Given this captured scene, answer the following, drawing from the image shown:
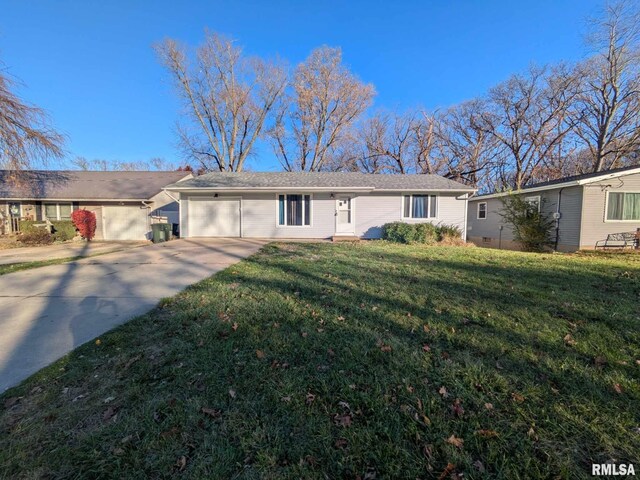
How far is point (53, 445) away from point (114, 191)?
18.9 metres

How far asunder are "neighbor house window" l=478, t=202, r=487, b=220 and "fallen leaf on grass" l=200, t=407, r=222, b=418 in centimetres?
2001

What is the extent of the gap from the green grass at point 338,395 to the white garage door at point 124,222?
608 inches

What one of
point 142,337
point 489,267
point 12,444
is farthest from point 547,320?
point 12,444

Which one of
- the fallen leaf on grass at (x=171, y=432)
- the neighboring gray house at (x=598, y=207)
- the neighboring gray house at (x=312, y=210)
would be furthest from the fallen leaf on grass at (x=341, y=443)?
the neighboring gray house at (x=598, y=207)

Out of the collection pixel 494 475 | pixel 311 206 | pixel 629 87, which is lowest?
pixel 494 475

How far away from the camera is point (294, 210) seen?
48.2ft

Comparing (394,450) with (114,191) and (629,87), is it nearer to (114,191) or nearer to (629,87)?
(114,191)

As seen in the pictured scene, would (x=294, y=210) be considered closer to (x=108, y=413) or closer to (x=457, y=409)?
(x=108, y=413)

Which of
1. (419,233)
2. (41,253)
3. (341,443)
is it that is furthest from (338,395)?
(41,253)

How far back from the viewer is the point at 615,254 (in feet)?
36.9

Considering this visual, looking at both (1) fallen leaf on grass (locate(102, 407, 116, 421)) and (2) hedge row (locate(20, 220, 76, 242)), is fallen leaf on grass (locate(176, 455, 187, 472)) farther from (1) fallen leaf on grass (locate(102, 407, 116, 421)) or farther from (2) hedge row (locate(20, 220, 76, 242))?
(2) hedge row (locate(20, 220, 76, 242))
